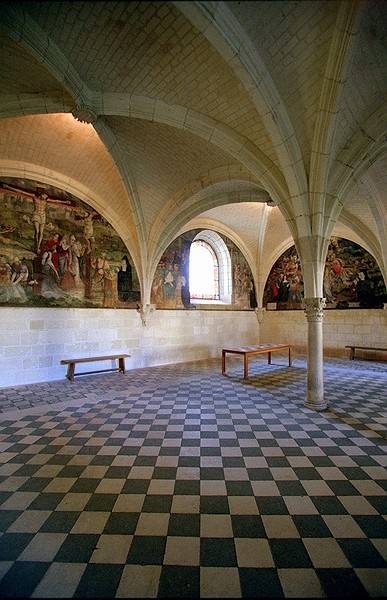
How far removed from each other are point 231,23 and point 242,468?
15.0 feet

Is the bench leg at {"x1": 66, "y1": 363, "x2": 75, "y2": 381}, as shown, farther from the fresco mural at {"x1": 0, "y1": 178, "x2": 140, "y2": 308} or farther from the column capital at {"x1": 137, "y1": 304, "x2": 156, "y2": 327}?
A: the column capital at {"x1": 137, "y1": 304, "x2": 156, "y2": 327}

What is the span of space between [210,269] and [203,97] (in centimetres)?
739

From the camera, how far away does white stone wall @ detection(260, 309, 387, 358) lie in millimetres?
9539

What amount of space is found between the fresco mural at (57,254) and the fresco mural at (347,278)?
22.1ft

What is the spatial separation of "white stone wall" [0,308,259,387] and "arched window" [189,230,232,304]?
82 cm

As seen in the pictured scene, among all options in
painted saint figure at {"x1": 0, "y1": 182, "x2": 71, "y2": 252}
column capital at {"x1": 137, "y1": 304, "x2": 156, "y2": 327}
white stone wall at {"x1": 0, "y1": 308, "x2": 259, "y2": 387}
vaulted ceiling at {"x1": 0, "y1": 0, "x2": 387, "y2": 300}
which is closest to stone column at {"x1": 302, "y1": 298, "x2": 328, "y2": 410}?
vaulted ceiling at {"x1": 0, "y1": 0, "x2": 387, "y2": 300}

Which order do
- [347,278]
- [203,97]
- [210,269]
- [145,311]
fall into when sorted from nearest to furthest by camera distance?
[203,97], [145,311], [347,278], [210,269]

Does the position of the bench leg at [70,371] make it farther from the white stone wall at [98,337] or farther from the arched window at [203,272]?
the arched window at [203,272]

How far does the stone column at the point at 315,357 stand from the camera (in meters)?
4.62

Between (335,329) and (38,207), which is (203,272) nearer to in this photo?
(335,329)

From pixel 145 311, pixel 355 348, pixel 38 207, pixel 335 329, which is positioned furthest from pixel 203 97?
pixel 335 329

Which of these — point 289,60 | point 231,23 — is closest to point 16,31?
point 231,23

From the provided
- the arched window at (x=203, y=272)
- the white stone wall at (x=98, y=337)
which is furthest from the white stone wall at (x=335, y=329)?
the arched window at (x=203, y=272)

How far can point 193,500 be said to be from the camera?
7.59 feet
